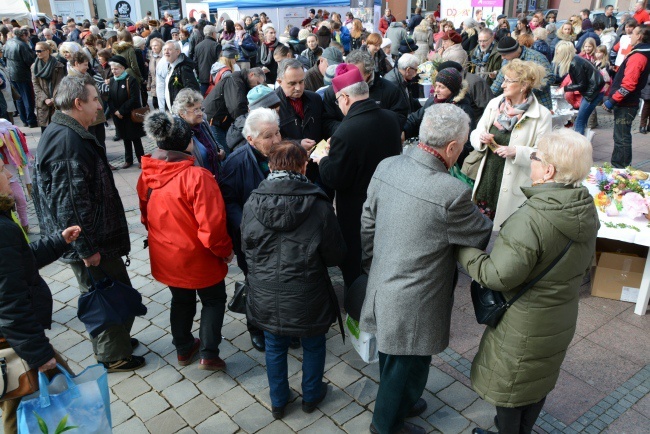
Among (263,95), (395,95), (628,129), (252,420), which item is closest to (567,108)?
(628,129)

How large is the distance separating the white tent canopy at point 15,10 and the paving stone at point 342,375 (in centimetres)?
1924

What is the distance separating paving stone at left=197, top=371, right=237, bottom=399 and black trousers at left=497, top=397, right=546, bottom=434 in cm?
175

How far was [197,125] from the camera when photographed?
4.27 metres

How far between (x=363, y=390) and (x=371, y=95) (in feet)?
9.82

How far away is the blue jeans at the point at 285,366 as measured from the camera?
3139mm

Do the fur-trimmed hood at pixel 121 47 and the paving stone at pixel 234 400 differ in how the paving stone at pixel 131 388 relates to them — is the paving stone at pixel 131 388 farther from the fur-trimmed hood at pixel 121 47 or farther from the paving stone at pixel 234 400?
the fur-trimmed hood at pixel 121 47

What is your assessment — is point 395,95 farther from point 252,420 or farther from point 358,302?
point 252,420

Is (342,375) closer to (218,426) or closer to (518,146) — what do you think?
(218,426)

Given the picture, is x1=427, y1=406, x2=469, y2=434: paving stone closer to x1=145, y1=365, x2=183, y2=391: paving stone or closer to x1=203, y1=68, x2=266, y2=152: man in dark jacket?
x1=145, y1=365, x2=183, y2=391: paving stone

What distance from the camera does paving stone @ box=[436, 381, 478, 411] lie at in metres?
3.38

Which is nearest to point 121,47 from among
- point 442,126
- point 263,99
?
point 263,99

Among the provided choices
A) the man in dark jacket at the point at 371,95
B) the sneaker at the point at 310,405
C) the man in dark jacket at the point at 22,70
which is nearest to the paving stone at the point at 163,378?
the sneaker at the point at 310,405

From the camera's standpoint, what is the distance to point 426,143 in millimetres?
2553

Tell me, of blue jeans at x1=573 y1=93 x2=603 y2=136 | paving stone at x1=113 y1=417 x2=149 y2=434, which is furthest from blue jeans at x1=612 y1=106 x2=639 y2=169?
paving stone at x1=113 y1=417 x2=149 y2=434
